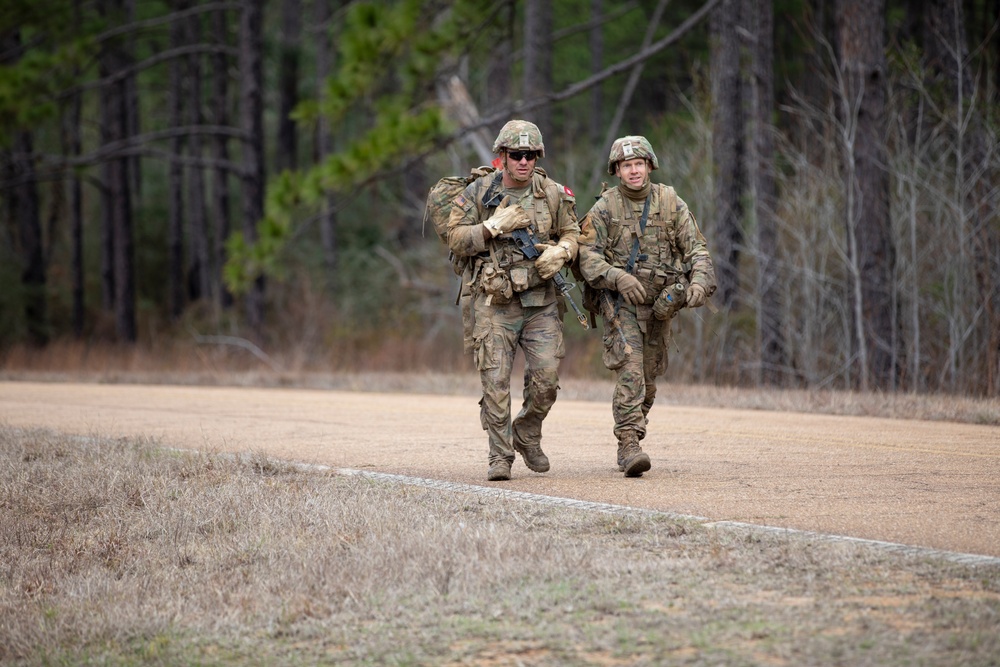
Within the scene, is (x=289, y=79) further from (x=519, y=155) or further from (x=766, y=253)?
(x=519, y=155)

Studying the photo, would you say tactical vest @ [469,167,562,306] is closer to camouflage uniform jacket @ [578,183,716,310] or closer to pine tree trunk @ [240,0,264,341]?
camouflage uniform jacket @ [578,183,716,310]

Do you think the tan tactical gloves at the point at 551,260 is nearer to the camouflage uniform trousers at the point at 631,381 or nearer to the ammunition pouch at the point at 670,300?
the camouflage uniform trousers at the point at 631,381

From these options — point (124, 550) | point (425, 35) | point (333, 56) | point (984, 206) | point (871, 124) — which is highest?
point (333, 56)

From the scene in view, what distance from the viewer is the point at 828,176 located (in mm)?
16969

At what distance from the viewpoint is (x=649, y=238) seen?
854 cm

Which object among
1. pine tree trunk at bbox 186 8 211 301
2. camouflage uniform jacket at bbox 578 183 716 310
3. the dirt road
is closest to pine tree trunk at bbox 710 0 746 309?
the dirt road

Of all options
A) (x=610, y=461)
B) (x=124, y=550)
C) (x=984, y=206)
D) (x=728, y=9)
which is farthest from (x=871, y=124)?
(x=124, y=550)

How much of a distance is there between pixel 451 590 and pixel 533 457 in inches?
131

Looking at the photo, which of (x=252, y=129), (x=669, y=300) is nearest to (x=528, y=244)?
(x=669, y=300)

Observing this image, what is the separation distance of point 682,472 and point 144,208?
1402 inches

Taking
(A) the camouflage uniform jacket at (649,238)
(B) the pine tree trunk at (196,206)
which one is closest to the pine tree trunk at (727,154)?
(A) the camouflage uniform jacket at (649,238)

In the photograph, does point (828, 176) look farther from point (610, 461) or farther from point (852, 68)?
point (610, 461)

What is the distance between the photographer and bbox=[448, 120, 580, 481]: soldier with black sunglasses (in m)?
8.16

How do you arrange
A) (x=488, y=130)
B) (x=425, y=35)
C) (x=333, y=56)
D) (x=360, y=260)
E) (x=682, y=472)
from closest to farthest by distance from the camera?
(x=682, y=472), (x=425, y=35), (x=488, y=130), (x=360, y=260), (x=333, y=56)
